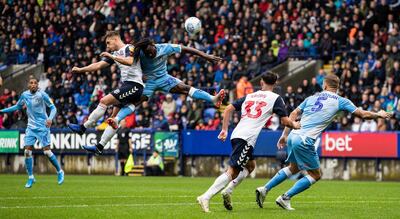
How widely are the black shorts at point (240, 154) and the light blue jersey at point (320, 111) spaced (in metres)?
1.16

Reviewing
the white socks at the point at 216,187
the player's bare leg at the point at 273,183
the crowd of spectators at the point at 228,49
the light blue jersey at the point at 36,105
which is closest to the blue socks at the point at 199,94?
the player's bare leg at the point at 273,183

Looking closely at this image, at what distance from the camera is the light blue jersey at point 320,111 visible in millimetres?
15398

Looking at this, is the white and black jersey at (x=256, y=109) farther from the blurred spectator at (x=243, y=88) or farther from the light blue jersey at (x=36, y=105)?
the blurred spectator at (x=243, y=88)

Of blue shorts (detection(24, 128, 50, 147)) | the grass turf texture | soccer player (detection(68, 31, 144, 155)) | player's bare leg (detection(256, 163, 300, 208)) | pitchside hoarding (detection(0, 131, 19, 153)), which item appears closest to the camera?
the grass turf texture

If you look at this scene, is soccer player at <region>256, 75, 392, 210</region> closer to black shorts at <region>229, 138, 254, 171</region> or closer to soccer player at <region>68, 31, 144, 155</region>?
black shorts at <region>229, 138, 254, 171</region>

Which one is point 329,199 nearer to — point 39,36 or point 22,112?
point 22,112

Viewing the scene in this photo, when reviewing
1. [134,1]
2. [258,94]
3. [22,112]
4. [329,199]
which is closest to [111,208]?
[258,94]

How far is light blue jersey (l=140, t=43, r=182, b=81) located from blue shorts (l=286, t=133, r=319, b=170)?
13.0 ft

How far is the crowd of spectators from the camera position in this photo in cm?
3156

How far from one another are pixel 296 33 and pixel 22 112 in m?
12.0

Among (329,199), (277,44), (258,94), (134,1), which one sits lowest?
(329,199)

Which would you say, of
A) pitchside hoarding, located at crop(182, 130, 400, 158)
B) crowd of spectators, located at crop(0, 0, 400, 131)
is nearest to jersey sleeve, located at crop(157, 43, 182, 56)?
crowd of spectators, located at crop(0, 0, 400, 131)

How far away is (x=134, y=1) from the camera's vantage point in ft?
137

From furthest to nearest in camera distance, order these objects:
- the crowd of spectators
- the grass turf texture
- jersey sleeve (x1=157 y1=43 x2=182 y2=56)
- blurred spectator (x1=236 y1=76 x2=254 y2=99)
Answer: blurred spectator (x1=236 y1=76 x2=254 y2=99) → the crowd of spectators → jersey sleeve (x1=157 y1=43 x2=182 y2=56) → the grass turf texture
